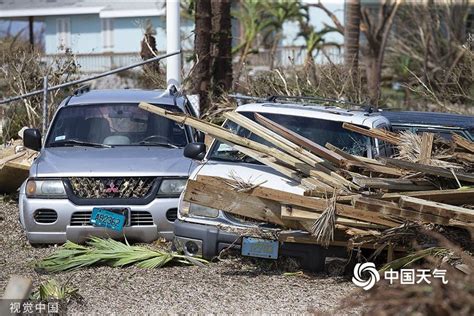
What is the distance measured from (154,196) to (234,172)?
1.28m

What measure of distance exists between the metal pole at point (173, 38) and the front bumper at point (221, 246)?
6201mm

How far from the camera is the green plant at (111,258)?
8.41 m

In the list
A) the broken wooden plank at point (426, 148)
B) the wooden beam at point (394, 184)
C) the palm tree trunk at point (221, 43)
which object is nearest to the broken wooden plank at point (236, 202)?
the wooden beam at point (394, 184)

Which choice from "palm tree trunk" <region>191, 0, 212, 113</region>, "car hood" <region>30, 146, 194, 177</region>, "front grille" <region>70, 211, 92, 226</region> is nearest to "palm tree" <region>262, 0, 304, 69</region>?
"palm tree trunk" <region>191, 0, 212, 113</region>

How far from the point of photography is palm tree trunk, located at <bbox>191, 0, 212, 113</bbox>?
16516 millimetres

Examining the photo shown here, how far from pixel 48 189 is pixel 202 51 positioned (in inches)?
304

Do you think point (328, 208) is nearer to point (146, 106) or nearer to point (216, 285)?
point (216, 285)

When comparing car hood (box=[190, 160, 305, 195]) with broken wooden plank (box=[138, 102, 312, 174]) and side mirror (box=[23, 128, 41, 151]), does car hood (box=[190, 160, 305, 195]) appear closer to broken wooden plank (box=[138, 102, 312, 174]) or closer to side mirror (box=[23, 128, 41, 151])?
broken wooden plank (box=[138, 102, 312, 174])

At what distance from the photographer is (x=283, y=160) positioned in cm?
809

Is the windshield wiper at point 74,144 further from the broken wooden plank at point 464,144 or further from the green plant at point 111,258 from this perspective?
the broken wooden plank at point 464,144

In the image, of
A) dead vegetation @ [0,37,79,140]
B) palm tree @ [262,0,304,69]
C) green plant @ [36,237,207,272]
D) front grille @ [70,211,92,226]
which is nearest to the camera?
green plant @ [36,237,207,272]

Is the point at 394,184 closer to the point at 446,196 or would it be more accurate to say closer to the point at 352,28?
the point at 446,196

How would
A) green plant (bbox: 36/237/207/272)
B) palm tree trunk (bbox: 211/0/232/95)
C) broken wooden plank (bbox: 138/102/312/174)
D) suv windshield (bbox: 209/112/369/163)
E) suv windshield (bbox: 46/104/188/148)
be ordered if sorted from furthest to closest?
palm tree trunk (bbox: 211/0/232/95)
suv windshield (bbox: 46/104/188/148)
suv windshield (bbox: 209/112/369/163)
green plant (bbox: 36/237/207/272)
broken wooden plank (bbox: 138/102/312/174)

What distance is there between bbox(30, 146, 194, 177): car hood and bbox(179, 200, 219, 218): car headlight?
1.03 metres
